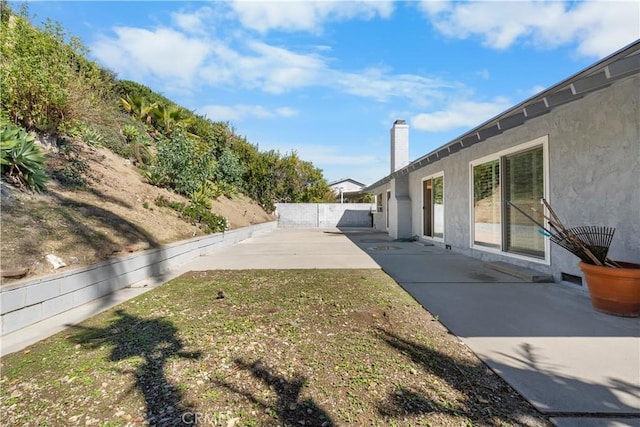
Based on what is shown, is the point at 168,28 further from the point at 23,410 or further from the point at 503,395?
the point at 503,395

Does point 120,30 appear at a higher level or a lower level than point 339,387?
higher

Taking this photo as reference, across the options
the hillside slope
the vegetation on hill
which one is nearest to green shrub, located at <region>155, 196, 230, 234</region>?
the vegetation on hill

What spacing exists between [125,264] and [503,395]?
520 centimetres

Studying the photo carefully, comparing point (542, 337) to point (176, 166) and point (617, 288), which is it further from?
point (176, 166)

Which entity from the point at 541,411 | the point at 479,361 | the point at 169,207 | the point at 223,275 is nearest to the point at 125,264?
the point at 223,275

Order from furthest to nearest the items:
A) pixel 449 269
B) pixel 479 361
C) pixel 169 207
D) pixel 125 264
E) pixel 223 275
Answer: pixel 169 207
pixel 449 269
pixel 223 275
pixel 125 264
pixel 479 361

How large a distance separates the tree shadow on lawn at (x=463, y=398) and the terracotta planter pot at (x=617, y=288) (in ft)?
6.97

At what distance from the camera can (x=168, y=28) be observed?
7484mm

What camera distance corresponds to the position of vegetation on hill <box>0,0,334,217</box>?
602 centimetres

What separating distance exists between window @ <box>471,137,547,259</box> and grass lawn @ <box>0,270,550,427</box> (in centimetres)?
344

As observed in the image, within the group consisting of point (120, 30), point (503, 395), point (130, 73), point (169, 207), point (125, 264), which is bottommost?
point (503, 395)

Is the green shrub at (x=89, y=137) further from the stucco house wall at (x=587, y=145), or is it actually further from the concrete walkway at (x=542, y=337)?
the stucco house wall at (x=587, y=145)

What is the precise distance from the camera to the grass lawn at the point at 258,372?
1.91 metres

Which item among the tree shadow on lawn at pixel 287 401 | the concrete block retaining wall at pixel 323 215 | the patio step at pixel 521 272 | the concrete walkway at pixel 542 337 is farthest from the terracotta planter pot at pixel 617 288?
the concrete block retaining wall at pixel 323 215
